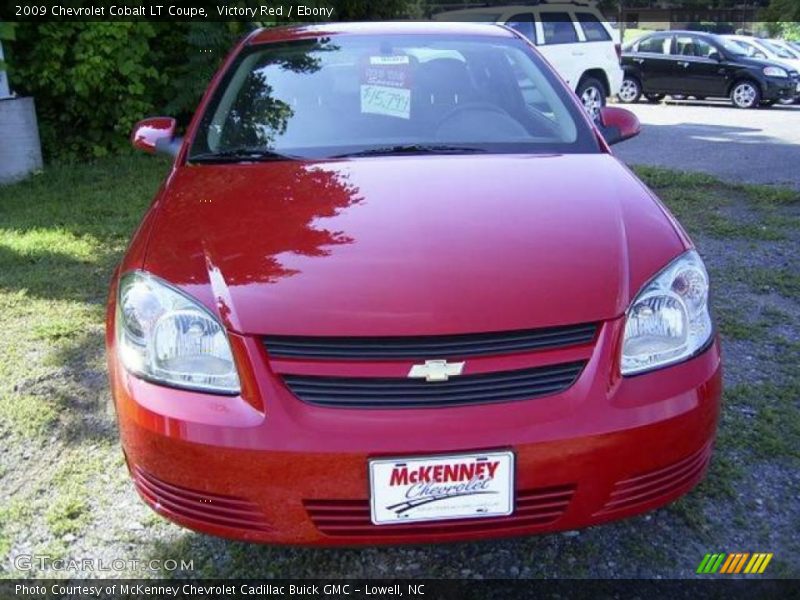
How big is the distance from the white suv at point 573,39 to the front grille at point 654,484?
10.0m

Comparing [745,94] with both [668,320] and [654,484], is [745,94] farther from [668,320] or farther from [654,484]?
[654,484]

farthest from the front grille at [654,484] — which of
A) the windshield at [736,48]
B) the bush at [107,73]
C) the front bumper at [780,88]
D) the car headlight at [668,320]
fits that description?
the windshield at [736,48]

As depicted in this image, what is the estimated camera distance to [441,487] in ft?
5.84

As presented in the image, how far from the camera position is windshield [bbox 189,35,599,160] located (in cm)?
288

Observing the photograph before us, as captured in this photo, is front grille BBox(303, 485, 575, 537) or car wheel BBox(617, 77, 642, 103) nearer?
front grille BBox(303, 485, 575, 537)

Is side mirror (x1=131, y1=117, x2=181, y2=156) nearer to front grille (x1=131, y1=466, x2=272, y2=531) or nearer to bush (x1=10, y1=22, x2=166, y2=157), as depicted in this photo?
front grille (x1=131, y1=466, x2=272, y2=531)

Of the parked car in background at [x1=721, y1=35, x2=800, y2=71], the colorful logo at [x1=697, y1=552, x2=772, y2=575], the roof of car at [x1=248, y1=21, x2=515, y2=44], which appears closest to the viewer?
the colorful logo at [x1=697, y1=552, x2=772, y2=575]

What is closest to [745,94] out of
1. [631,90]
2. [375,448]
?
[631,90]

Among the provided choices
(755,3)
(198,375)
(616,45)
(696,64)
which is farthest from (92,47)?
(755,3)

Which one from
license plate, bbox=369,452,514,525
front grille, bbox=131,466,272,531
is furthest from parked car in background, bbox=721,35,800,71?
front grille, bbox=131,466,272,531

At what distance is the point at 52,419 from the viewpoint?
298 cm

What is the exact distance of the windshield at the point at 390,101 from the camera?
288 cm

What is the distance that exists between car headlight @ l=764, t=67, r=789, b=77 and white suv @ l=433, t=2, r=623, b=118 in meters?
4.43

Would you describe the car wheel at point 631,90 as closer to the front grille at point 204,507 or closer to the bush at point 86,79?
the bush at point 86,79
